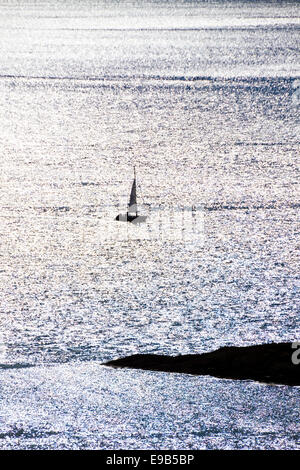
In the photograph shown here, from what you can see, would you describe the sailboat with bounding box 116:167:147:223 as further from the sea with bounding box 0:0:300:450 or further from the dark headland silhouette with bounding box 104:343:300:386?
the dark headland silhouette with bounding box 104:343:300:386

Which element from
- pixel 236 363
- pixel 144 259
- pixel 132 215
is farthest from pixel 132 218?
pixel 236 363

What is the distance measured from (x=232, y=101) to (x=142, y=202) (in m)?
2.37

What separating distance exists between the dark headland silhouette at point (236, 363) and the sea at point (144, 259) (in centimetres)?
3

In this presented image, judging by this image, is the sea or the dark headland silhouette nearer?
the sea

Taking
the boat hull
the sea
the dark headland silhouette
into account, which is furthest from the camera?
the boat hull

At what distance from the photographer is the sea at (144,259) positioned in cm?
147

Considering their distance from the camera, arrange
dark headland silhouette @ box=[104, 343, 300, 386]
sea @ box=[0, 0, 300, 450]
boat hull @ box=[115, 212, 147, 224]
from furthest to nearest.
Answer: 1. boat hull @ box=[115, 212, 147, 224]
2. dark headland silhouette @ box=[104, 343, 300, 386]
3. sea @ box=[0, 0, 300, 450]

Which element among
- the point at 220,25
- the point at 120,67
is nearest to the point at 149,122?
the point at 120,67

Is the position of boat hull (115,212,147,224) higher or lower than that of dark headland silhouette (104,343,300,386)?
higher

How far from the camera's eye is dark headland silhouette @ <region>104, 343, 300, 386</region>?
161 centimetres

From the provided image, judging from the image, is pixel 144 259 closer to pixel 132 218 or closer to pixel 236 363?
pixel 132 218

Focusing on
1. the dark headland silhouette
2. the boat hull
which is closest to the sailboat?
the boat hull

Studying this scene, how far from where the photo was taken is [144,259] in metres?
2.33

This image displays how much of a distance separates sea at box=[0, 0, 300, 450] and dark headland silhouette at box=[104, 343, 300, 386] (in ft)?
0.10
